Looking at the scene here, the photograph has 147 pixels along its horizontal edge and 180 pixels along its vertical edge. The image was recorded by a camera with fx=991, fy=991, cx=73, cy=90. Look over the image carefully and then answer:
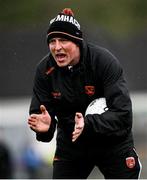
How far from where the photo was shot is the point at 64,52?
31.0 ft

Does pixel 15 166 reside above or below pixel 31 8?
below

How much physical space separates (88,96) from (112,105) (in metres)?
0.30

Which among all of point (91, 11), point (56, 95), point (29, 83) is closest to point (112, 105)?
point (56, 95)

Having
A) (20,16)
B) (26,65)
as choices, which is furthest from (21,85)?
(20,16)

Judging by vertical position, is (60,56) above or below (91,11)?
above

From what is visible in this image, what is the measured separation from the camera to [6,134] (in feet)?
83.3

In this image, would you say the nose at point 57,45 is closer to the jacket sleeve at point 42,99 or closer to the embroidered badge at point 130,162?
the jacket sleeve at point 42,99

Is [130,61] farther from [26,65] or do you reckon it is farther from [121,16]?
[121,16]

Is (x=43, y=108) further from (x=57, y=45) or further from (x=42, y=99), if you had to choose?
(x=57, y=45)

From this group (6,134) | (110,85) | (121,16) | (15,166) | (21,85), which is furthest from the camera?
(121,16)

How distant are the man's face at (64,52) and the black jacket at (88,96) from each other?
0.07 meters

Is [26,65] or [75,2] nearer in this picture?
[26,65]

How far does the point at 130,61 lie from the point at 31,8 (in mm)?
18028

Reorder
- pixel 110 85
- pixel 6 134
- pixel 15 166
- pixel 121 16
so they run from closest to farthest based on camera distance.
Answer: pixel 110 85 < pixel 15 166 < pixel 6 134 < pixel 121 16
